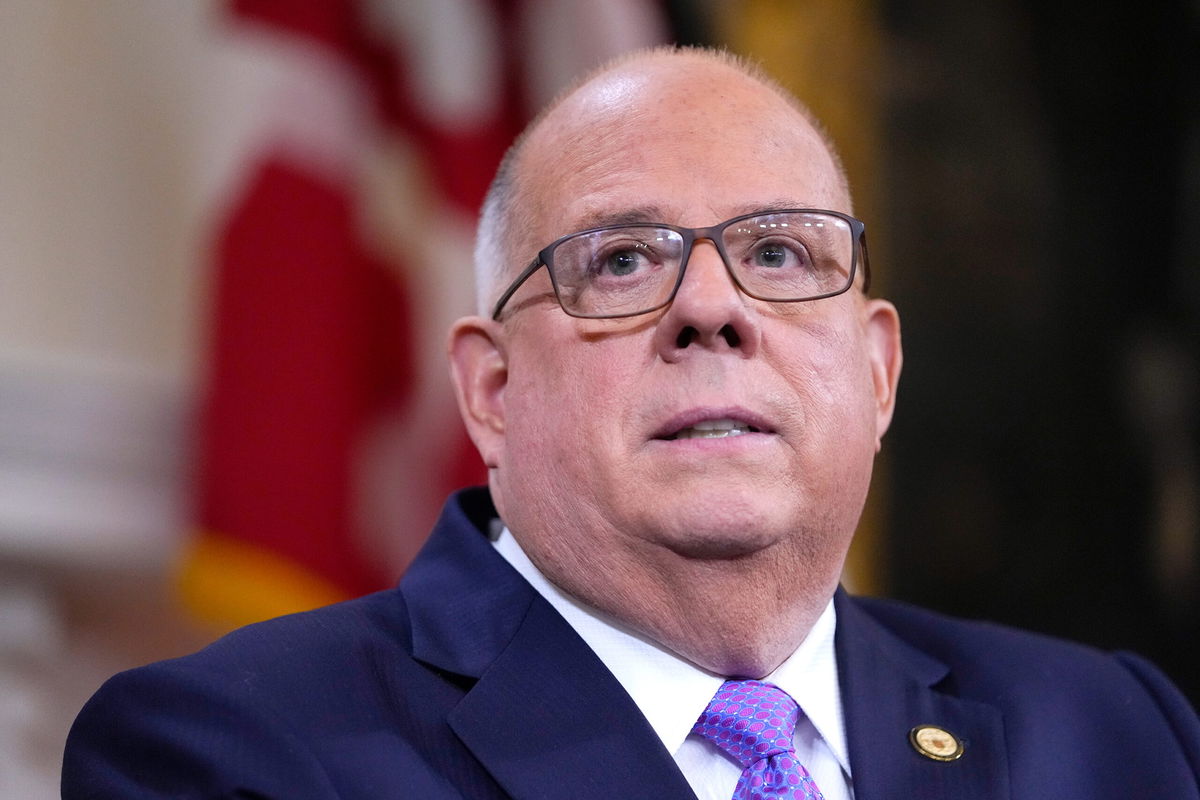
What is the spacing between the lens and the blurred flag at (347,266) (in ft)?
11.3

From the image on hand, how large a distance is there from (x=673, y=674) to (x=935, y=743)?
43 centimetres

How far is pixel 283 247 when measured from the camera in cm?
355

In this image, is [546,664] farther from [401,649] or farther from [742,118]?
[742,118]

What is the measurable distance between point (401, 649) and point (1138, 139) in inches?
174

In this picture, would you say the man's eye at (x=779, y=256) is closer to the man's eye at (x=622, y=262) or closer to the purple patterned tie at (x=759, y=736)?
the man's eye at (x=622, y=262)

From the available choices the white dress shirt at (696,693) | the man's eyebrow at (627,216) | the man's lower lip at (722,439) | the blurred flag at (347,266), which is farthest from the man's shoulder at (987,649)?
the blurred flag at (347,266)

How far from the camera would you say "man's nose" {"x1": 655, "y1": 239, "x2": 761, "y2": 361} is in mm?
1941

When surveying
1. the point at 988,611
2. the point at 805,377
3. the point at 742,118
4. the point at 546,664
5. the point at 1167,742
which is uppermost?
the point at 742,118

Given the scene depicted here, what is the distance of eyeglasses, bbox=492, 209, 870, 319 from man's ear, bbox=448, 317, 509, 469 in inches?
7.3

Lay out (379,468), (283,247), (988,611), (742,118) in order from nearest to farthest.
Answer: (742,118), (283,247), (379,468), (988,611)

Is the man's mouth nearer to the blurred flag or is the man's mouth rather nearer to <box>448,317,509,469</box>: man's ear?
<box>448,317,509,469</box>: man's ear

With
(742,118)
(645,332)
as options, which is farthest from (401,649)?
(742,118)

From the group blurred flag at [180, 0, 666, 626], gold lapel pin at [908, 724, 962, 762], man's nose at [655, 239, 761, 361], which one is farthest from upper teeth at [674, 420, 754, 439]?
blurred flag at [180, 0, 666, 626]

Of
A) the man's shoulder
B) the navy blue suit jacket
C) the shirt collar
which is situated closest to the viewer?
the navy blue suit jacket
